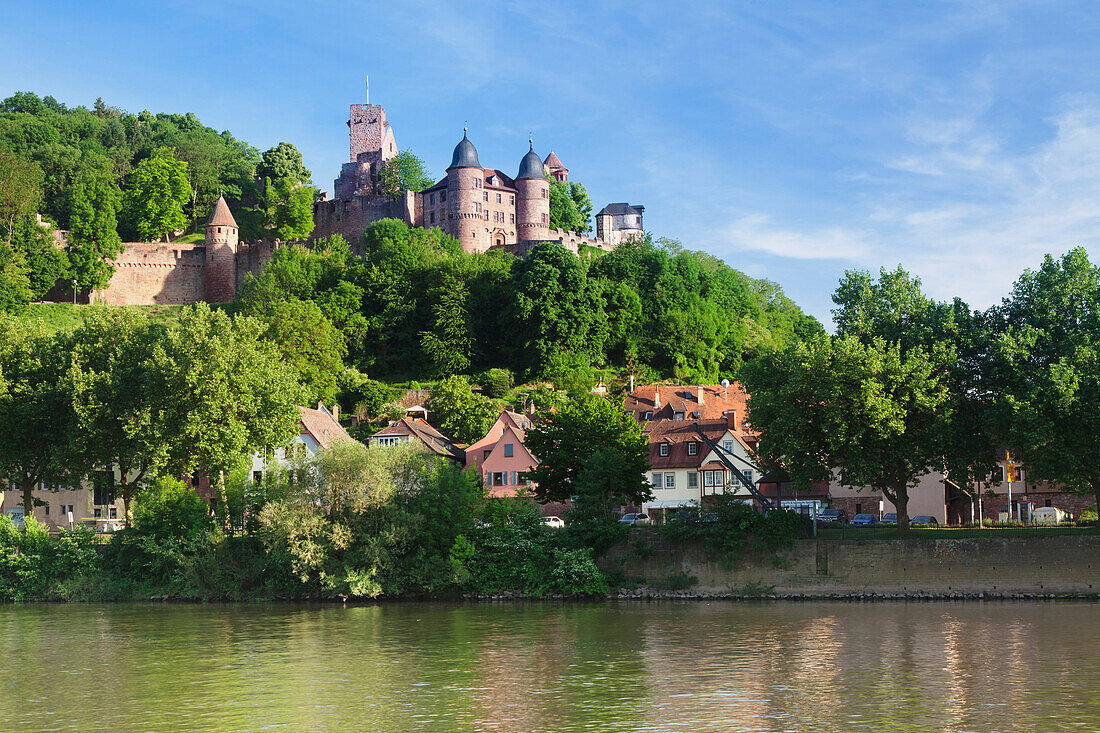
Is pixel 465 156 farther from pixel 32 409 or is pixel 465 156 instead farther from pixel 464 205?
pixel 32 409

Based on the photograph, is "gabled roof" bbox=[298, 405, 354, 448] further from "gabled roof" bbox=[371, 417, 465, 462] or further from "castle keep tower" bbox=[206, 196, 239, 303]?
"castle keep tower" bbox=[206, 196, 239, 303]

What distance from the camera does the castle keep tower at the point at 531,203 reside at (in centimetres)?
12094

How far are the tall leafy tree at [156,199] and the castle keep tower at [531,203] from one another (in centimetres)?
3652

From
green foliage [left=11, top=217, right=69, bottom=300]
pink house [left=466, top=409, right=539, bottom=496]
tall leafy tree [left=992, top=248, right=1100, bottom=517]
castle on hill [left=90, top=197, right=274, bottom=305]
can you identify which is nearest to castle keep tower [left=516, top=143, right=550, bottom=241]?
castle on hill [left=90, top=197, right=274, bottom=305]

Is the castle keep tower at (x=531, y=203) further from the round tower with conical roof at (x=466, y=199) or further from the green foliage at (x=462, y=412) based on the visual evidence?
the green foliage at (x=462, y=412)

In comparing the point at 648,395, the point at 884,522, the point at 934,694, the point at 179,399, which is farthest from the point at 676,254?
the point at 934,694

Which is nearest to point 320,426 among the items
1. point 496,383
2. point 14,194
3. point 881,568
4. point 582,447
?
point 582,447

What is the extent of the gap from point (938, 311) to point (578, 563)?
18230 millimetres

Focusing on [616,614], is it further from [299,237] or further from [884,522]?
[299,237]

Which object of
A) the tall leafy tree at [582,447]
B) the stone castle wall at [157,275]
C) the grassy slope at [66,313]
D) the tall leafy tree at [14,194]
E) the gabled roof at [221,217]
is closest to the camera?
the tall leafy tree at [582,447]

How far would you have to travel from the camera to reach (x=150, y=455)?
179 feet

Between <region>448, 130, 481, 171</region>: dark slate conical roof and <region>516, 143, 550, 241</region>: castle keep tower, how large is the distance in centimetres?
547

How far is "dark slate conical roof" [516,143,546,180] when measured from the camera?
122 meters

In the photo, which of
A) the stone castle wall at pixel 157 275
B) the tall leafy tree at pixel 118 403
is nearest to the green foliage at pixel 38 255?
the stone castle wall at pixel 157 275
